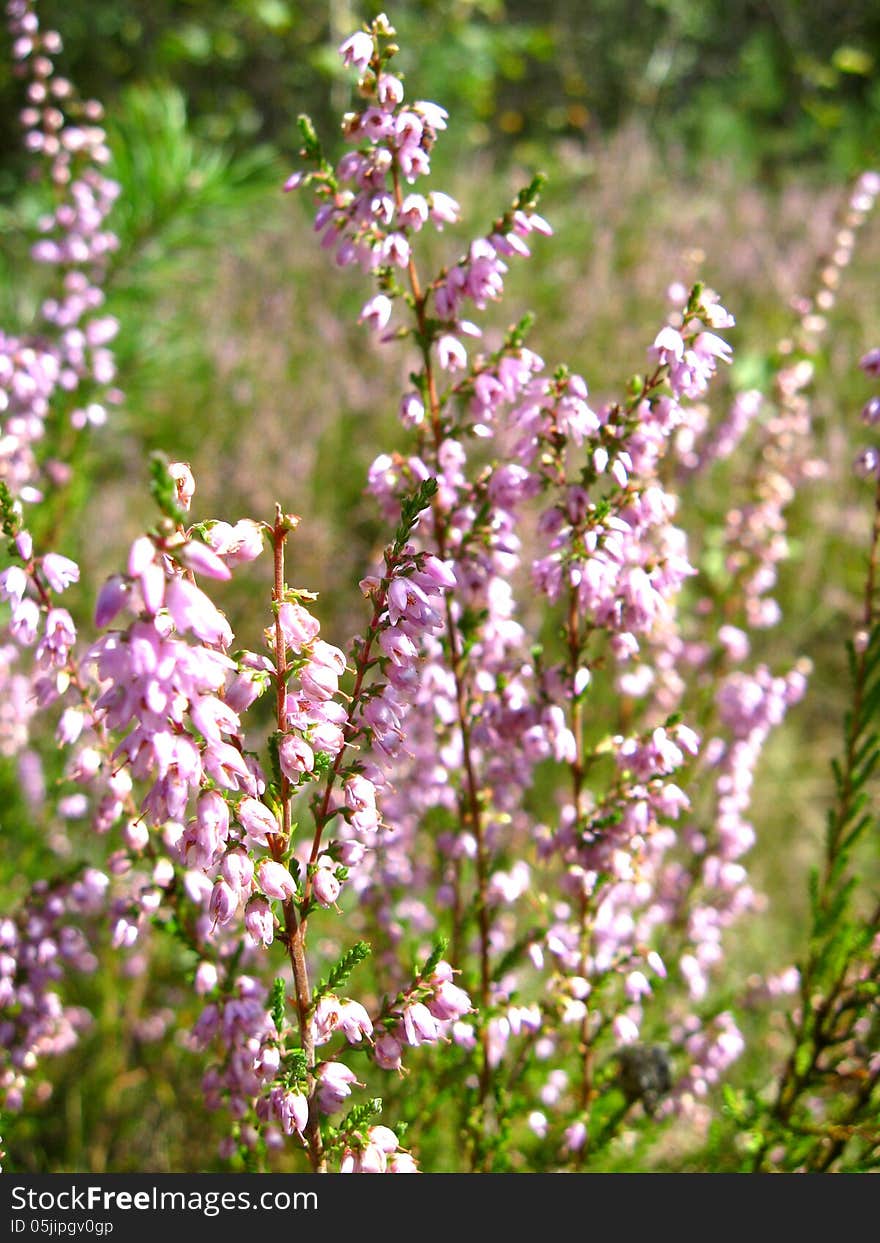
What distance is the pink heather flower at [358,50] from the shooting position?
156 cm

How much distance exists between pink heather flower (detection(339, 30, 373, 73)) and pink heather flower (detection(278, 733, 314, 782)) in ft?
3.49

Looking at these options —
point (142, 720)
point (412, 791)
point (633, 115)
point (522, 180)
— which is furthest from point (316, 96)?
point (142, 720)

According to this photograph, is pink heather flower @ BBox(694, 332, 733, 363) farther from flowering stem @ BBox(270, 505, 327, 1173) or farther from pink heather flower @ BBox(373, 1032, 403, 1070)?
pink heather flower @ BBox(373, 1032, 403, 1070)

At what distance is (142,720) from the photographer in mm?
1083

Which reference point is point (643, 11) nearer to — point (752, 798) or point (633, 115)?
point (633, 115)

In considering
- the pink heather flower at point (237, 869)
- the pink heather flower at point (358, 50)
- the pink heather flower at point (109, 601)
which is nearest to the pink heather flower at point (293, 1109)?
the pink heather flower at point (237, 869)

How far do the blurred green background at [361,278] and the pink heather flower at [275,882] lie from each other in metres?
1.83

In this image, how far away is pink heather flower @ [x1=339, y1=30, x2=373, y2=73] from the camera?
1562 millimetres

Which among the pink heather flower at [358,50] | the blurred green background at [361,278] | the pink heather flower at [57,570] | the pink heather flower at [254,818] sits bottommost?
the pink heather flower at [254,818]

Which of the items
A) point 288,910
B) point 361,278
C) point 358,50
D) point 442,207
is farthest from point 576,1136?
point 361,278

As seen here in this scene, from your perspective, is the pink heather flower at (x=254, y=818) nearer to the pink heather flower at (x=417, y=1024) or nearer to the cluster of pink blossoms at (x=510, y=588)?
the cluster of pink blossoms at (x=510, y=588)

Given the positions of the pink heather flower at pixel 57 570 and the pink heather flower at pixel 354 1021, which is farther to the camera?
the pink heather flower at pixel 57 570

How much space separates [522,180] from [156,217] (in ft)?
18.4

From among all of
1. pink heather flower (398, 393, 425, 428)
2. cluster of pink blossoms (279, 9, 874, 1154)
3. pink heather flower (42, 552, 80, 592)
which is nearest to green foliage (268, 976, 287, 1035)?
cluster of pink blossoms (279, 9, 874, 1154)
